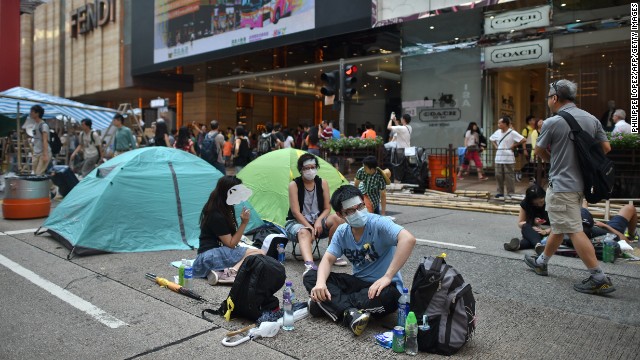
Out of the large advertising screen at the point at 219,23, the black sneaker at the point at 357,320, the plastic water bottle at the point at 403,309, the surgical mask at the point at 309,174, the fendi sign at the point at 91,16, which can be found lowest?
the black sneaker at the point at 357,320

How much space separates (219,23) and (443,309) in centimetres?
2017

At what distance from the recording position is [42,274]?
521 cm

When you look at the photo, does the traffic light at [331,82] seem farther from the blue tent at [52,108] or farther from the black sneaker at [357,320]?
the black sneaker at [357,320]

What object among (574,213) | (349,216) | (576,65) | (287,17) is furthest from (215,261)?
(287,17)

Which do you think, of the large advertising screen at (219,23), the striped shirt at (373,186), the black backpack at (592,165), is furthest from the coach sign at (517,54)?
the black backpack at (592,165)

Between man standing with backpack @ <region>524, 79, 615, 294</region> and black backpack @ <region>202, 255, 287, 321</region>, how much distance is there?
273 centimetres

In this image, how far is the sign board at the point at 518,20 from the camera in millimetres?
14227

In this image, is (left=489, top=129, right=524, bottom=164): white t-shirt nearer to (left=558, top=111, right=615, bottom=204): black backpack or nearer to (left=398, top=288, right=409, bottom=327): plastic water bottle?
(left=558, top=111, right=615, bottom=204): black backpack

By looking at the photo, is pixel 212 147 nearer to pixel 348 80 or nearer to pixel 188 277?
pixel 348 80

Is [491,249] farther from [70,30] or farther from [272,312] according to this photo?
[70,30]

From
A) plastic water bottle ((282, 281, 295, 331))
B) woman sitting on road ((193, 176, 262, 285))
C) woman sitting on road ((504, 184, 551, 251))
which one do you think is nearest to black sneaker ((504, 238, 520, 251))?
woman sitting on road ((504, 184, 551, 251))

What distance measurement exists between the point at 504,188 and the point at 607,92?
6.88 meters

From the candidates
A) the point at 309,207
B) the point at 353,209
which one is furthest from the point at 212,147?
the point at 353,209

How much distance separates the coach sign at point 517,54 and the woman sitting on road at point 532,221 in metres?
9.79
